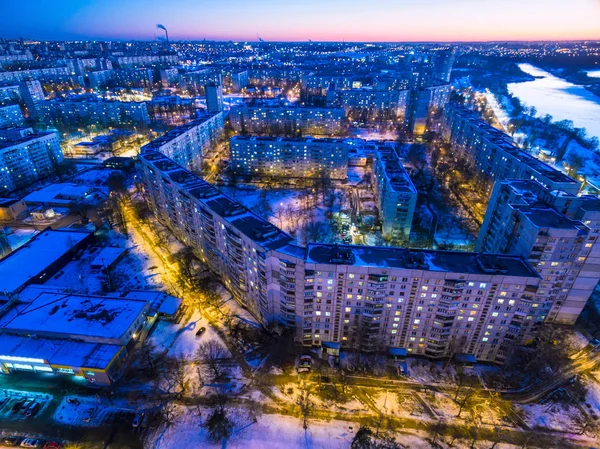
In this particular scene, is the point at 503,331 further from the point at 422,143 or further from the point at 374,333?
the point at 422,143

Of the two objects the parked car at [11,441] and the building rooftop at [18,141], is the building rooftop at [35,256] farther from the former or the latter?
the building rooftop at [18,141]

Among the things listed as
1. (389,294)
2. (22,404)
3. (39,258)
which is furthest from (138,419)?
(39,258)

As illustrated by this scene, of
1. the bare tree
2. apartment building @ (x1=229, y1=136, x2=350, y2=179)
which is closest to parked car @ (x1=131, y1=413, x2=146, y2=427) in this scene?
the bare tree

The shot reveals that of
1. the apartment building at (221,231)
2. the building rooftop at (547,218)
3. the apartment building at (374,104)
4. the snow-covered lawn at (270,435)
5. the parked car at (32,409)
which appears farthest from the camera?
the apartment building at (374,104)

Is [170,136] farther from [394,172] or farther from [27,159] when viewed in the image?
[394,172]

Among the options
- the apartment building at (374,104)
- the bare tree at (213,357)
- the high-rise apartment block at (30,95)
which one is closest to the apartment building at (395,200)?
the bare tree at (213,357)
